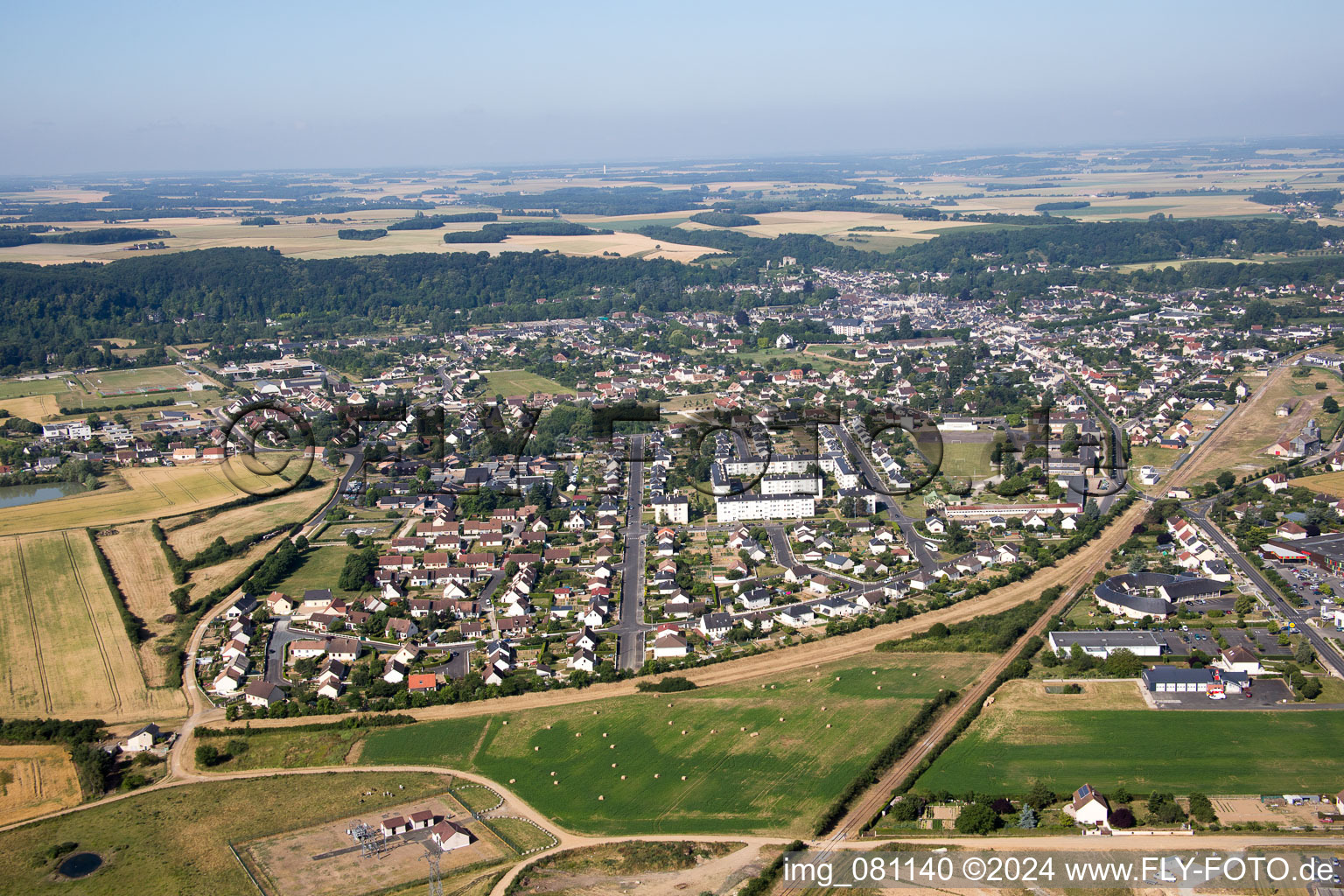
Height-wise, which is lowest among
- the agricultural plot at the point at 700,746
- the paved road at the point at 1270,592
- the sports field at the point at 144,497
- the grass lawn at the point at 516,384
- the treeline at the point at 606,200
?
the agricultural plot at the point at 700,746

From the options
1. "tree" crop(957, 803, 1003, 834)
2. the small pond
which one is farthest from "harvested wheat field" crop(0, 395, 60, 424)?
"tree" crop(957, 803, 1003, 834)

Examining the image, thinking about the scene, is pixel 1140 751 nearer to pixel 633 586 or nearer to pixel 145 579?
pixel 633 586

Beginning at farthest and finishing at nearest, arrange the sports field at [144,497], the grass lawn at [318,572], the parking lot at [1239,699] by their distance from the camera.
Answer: the sports field at [144,497] → the grass lawn at [318,572] → the parking lot at [1239,699]

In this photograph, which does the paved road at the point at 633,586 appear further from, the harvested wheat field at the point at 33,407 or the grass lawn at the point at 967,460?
the harvested wheat field at the point at 33,407

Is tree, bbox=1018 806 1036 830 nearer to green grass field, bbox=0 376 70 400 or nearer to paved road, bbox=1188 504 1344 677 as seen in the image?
paved road, bbox=1188 504 1344 677

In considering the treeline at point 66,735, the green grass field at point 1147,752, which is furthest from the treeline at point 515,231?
the green grass field at point 1147,752
